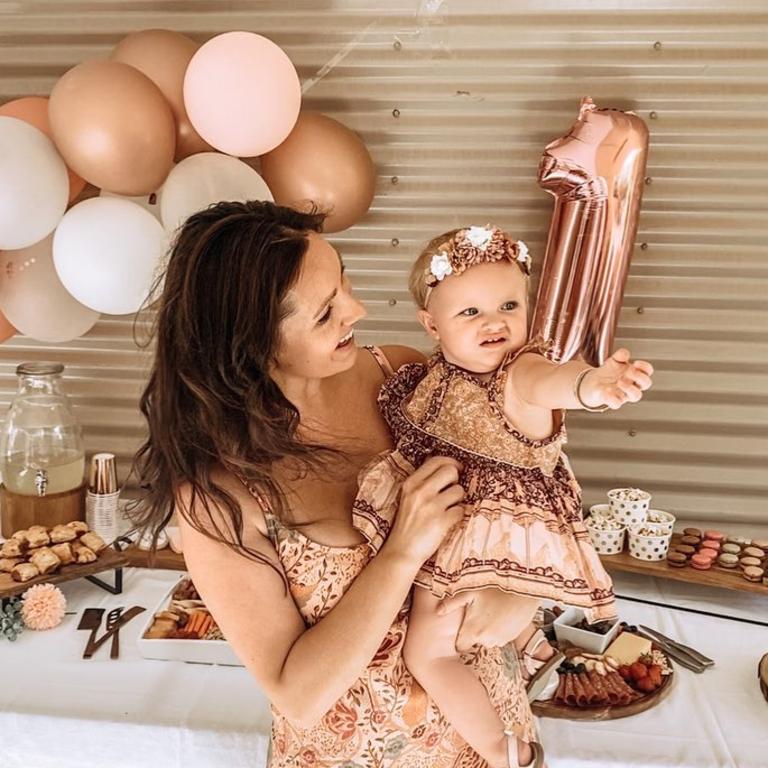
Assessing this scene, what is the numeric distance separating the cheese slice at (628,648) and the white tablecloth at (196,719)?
85mm

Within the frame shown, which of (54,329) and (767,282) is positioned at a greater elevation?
(767,282)

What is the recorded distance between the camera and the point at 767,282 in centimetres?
249

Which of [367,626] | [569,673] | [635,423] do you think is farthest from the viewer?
[635,423]

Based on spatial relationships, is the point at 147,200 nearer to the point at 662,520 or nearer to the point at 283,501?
the point at 283,501

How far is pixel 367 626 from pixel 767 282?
1.79 metres

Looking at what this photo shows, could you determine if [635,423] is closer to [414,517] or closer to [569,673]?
[569,673]

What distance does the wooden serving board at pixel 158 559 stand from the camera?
222 cm

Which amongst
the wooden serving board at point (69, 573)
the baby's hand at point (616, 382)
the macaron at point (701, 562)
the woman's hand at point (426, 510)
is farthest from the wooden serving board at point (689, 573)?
the wooden serving board at point (69, 573)

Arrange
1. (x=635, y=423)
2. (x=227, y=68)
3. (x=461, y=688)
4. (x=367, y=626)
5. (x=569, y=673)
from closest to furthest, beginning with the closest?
(x=367, y=626) < (x=461, y=688) < (x=569, y=673) < (x=227, y=68) < (x=635, y=423)

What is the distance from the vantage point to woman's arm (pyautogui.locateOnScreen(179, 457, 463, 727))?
4.30ft

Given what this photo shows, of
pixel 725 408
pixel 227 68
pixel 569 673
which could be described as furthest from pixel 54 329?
pixel 725 408

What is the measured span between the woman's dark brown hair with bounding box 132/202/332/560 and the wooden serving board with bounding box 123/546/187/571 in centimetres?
91

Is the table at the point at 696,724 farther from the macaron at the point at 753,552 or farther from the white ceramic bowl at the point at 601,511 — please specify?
the white ceramic bowl at the point at 601,511

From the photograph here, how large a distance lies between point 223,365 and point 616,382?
60cm
